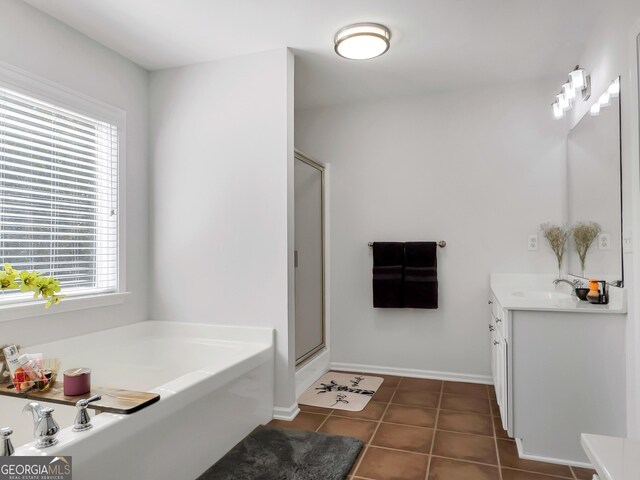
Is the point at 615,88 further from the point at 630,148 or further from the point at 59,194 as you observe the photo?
the point at 59,194

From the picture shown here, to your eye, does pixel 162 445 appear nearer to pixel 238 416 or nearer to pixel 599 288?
pixel 238 416

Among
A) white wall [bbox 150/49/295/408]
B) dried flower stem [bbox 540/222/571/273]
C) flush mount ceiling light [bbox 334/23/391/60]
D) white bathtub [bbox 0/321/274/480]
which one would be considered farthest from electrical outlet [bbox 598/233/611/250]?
white bathtub [bbox 0/321/274/480]

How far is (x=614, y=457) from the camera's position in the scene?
2.73 feet

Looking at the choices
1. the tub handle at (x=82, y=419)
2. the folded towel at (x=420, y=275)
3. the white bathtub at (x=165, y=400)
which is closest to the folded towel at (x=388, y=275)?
the folded towel at (x=420, y=275)

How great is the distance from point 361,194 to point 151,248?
1825 millimetres

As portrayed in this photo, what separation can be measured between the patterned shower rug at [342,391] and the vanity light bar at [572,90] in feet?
8.07

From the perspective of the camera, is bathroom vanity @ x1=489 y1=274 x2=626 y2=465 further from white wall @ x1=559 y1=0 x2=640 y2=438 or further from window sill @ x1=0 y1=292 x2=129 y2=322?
window sill @ x1=0 y1=292 x2=129 y2=322

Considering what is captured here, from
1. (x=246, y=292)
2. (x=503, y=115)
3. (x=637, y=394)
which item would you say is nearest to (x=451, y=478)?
(x=637, y=394)

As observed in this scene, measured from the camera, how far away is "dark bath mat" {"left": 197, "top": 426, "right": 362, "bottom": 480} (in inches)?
80.6

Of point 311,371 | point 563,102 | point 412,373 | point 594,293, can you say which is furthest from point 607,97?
point 311,371

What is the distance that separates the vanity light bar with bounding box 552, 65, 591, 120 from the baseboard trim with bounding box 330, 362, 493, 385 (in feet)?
6.91

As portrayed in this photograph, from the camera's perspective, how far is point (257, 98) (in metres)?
2.85

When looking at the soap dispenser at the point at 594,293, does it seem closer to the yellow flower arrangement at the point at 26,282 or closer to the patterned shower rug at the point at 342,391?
the patterned shower rug at the point at 342,391

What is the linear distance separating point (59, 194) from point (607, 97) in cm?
317
